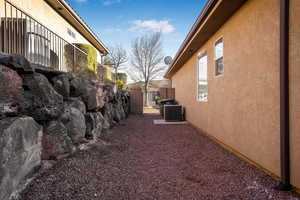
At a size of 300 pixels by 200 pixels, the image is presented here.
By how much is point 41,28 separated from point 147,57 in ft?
58.8

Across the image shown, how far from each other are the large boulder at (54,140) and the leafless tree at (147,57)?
1824 cm

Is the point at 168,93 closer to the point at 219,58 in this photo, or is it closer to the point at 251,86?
the point at 219,58

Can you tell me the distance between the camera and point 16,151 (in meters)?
1.94

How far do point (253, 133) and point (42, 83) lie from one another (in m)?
3.33

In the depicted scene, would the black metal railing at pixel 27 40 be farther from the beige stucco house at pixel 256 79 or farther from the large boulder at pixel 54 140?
the beige stucco house at pixel 256 79

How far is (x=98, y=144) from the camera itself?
13.6 ft

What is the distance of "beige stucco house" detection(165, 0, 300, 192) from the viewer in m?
2.22

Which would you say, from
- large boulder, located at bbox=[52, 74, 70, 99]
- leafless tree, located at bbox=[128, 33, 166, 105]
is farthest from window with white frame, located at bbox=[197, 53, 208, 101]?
leafless tree, located at bbox=[128, 33, 166, 105]

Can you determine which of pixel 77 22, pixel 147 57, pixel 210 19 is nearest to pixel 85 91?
pixel 210 19

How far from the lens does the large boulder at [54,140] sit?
8.85 ft

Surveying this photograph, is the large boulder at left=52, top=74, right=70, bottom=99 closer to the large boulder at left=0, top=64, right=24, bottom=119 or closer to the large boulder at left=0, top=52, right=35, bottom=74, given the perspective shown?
the large boulder at left=0, top=52, right=35, bottom=74

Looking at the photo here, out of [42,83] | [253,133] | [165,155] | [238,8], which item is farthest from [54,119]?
[238,8]

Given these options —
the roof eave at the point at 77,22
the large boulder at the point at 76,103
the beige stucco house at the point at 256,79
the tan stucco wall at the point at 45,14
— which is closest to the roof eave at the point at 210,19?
the beige stucco house at the point at 256,79

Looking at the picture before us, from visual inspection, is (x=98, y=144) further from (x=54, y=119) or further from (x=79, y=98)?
(x=54, y=119)
